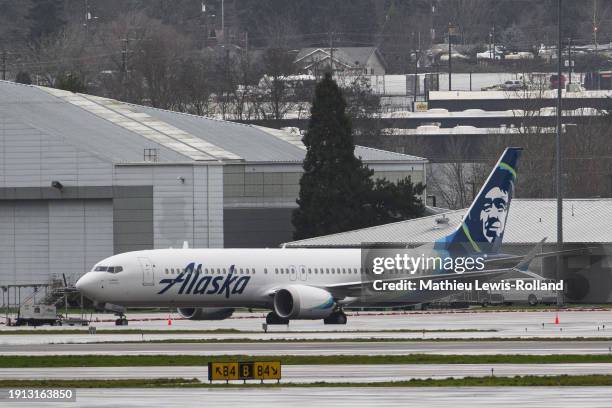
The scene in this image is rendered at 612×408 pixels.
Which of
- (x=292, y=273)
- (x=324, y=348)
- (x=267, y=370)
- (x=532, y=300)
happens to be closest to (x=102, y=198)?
(x=532, y=300)

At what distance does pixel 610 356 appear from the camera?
174 ft

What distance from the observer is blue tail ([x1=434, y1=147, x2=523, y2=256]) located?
270ft

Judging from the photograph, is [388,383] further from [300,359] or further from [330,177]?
[330,177]

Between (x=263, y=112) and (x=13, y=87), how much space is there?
59703 millimetres

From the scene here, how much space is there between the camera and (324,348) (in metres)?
58.9

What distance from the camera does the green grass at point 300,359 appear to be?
172 feet

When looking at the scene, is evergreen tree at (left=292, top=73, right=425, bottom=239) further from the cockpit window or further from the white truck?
the cockpit window

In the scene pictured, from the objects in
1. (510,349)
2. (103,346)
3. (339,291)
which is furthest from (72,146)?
(510,349)

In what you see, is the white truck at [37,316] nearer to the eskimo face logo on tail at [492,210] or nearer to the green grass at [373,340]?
the green grass at [373,340]

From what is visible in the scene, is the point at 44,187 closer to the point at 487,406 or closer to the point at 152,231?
the point at 152,231

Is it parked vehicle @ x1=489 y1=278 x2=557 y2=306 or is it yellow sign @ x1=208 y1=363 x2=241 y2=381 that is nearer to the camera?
yellow sign @ x1=208 y1=363 x2=241 y2=381

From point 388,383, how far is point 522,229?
57.6m

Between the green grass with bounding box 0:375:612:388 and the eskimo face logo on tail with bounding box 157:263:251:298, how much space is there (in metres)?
29.7

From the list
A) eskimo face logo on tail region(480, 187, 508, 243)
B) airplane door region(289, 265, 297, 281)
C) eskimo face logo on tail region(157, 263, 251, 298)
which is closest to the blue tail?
eskimo face logo on tail region(480, 187, 508, 243)
